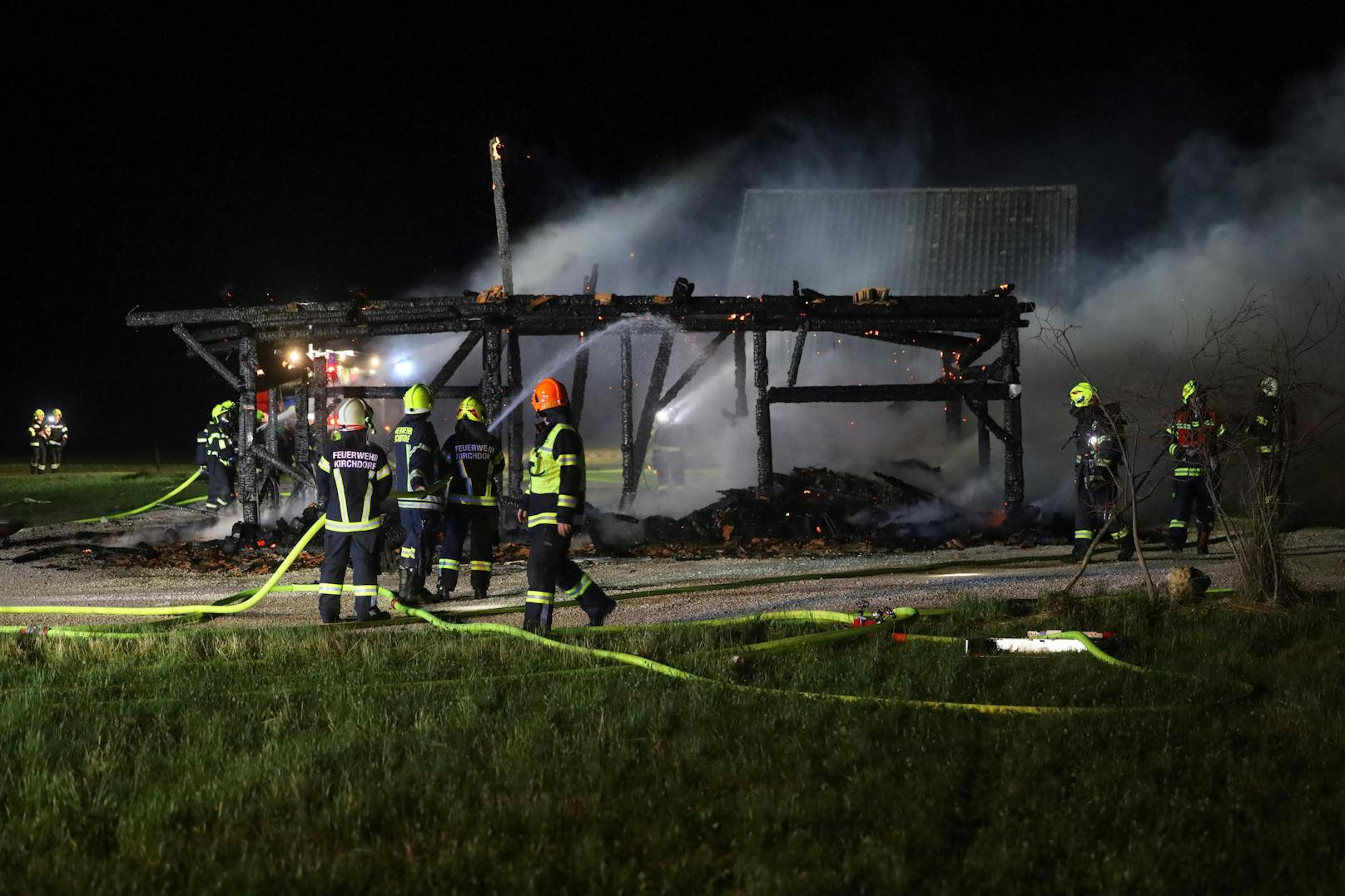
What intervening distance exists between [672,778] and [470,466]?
20.2 feet

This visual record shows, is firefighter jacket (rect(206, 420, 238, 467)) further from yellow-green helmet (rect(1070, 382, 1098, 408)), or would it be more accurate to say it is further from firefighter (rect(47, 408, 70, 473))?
yellow-green helmet (rect(1070, 382, 1098, 408))

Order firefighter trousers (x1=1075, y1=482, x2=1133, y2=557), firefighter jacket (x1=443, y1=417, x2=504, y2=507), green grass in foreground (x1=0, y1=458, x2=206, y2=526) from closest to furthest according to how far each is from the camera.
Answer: firefighter jacket (x1=443, y1=417, x2=504, y2=507) < firefighter trousers (x1=1075, y1=482, x2=1133, y2=557) < green grass in foreground (x1=0, y1=458, x2=206, y2=526)

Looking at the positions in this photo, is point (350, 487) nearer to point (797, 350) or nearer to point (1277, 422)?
point (1277, 422)

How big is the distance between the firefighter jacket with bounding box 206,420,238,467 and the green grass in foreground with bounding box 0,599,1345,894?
1168cm

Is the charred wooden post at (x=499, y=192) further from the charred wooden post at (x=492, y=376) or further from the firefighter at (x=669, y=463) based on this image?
the firefighter at (x=669, y=463)

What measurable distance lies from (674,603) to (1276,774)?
5.20 m

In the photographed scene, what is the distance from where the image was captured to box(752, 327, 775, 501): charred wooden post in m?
14.3

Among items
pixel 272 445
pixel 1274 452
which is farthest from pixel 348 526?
pixel 272 445

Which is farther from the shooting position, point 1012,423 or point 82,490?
point 82,490

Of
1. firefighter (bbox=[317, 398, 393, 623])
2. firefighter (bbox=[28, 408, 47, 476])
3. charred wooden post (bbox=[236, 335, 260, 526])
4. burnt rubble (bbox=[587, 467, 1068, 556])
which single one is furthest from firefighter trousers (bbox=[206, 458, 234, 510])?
firefighter (bbox=[28, 408, 47, 476])

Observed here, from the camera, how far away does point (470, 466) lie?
33.0 ft

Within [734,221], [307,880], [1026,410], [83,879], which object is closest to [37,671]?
[83,879]

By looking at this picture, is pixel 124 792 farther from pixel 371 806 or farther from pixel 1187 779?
pixel 1187 779

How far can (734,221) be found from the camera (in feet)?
107
